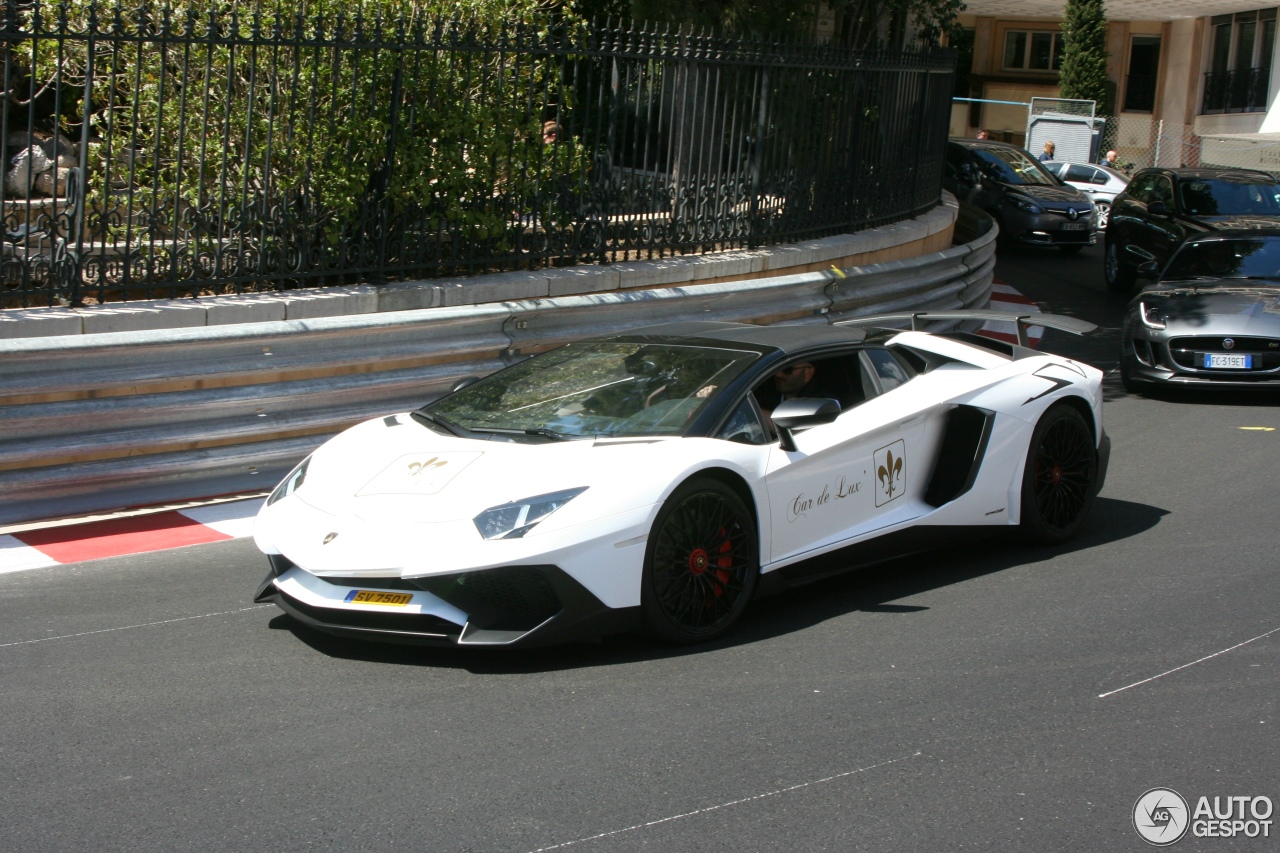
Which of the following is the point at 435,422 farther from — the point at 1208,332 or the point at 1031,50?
the point at 1031,50

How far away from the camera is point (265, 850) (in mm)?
3809

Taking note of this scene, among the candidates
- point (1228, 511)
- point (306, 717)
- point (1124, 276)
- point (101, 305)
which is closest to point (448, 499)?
point (306, 717)

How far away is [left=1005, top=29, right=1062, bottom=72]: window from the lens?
1949 inches

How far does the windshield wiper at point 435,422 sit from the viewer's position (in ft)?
19.5

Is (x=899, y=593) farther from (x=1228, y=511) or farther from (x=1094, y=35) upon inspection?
(x=1094, y=35)

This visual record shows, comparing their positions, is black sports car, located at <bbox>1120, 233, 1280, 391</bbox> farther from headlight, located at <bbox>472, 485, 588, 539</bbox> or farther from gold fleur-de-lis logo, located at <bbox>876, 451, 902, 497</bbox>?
headlight, located at <bbox>472, 485, 588, 539</bbox>

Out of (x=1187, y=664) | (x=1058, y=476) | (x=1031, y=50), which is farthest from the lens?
(x=1031, y=50)

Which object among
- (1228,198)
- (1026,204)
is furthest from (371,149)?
(1026,204)

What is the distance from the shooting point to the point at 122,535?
7312mm

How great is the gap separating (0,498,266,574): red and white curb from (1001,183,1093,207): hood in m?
16.6

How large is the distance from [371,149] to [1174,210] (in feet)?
37.0

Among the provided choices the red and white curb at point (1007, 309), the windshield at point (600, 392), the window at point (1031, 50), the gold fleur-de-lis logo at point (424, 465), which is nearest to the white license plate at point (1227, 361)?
the red and white curb at point (1007, 309)

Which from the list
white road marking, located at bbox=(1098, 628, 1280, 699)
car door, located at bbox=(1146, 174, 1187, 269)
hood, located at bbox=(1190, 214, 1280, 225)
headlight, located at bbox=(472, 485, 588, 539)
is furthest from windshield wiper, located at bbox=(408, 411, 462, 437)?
car door, located at bbox=(1146, 174, 1187, 269)

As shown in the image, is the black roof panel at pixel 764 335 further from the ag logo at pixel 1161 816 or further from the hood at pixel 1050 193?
the hood at pixel 1050 193
